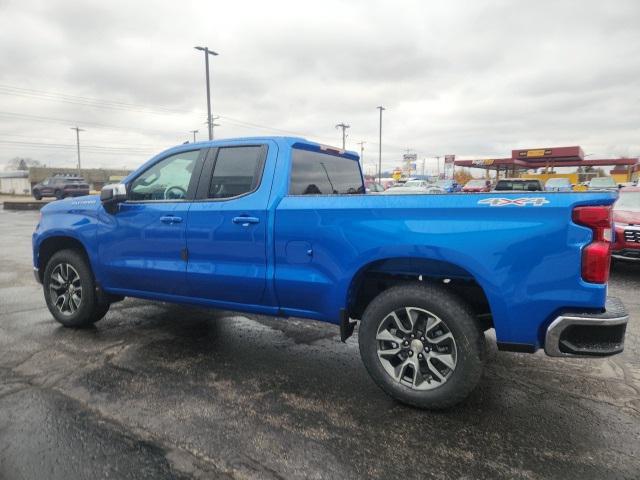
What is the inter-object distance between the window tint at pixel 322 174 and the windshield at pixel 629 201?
21.8ft

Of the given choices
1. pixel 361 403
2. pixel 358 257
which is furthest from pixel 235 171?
pixel 361 403

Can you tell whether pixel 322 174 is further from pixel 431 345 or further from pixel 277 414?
pixel 277 414

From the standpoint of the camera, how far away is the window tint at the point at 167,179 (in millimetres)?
4355

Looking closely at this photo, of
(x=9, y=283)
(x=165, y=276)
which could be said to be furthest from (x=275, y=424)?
(x=9, y=283)

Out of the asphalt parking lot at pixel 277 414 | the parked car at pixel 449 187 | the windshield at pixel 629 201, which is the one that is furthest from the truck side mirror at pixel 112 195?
the parked car at pixel 449 187

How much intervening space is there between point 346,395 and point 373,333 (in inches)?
21.1

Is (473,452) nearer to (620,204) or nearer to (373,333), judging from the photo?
(373,333)

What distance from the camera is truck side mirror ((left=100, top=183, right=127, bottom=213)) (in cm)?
434

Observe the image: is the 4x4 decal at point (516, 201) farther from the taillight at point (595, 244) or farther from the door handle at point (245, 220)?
the door handle at point (245, 220)

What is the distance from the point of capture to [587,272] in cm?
275

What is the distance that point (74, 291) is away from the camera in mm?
5016

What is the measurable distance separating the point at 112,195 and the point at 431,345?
312cm

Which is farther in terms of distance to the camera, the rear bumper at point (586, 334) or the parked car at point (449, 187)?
the parked car at point (449, 187)

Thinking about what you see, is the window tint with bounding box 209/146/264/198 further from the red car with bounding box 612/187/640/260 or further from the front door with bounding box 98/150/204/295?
the red car with bounding box 612/187/640/260
